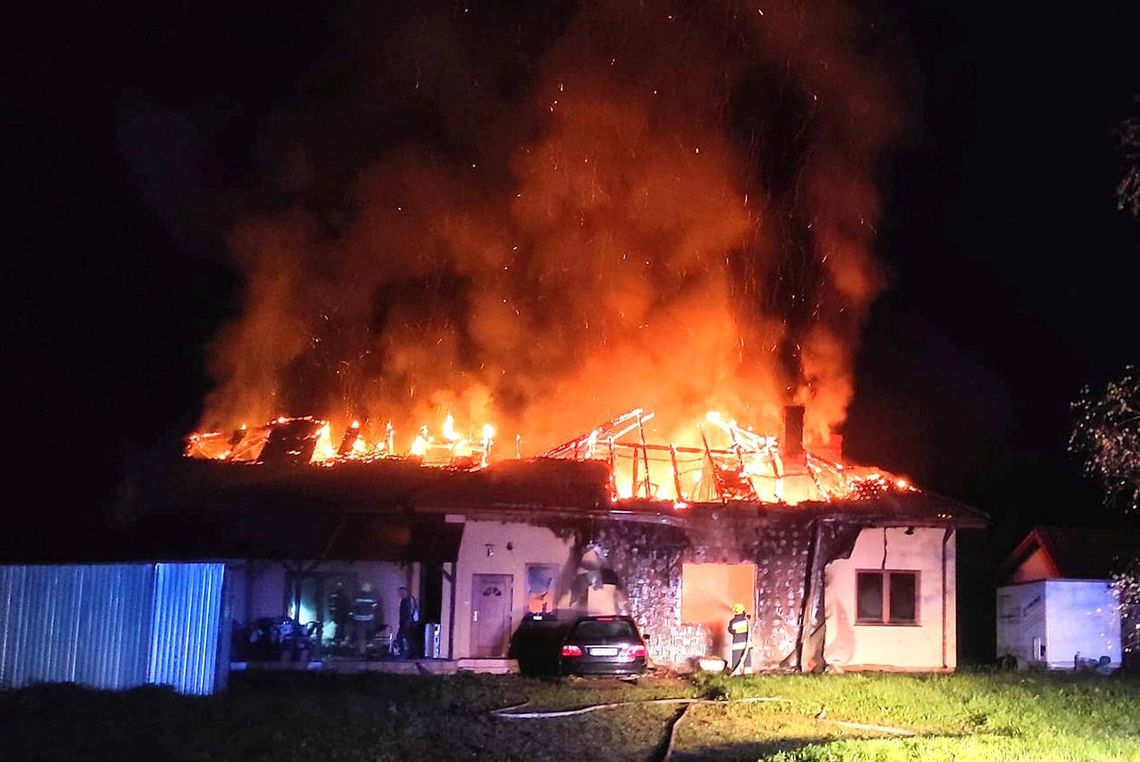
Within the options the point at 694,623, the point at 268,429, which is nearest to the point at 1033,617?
the point at 694,623

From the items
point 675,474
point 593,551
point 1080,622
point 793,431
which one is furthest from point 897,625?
point 593,551

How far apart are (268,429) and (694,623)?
13.1m

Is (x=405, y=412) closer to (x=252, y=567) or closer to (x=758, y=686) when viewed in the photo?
(x=252, y=567)

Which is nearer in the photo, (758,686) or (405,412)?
(758,686)

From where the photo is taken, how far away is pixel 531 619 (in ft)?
68.2

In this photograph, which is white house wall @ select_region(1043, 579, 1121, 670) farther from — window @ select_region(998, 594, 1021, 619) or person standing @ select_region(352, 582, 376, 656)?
person standing @ select_region(352, 582, 376, 656)

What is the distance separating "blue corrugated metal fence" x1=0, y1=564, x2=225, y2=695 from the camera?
48.0 feet

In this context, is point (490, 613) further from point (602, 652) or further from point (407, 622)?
point (602, 652)

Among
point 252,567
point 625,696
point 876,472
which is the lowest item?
point 625,696

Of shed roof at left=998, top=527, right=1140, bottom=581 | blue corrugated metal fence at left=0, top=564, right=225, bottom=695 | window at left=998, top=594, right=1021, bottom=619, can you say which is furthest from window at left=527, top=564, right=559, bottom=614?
window at left=998, top=594, right=1021, bottom=619

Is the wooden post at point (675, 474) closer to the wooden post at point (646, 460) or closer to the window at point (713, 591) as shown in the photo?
the wooden post at point (646, 460)

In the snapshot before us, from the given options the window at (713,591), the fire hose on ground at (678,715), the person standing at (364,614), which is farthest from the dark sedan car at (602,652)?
the window at (713,591)

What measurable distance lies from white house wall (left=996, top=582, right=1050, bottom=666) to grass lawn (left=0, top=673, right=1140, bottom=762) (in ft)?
22.1

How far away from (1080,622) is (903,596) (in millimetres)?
5294
